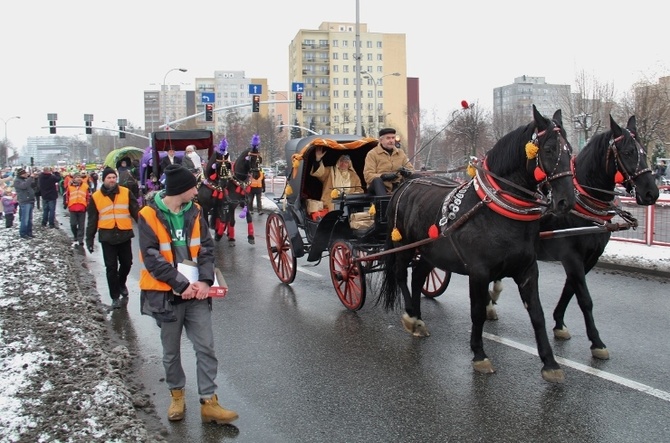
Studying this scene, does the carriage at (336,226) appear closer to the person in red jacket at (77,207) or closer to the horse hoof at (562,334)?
the horse hoof at (562,334)

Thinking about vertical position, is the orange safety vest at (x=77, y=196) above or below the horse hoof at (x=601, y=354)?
above

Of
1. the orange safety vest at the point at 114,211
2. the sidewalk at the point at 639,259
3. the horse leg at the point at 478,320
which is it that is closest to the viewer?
the horse leg at the point at 478,320

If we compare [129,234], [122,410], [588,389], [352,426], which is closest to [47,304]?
[129,234]

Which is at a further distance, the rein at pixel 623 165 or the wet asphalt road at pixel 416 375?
the rein at pixel 623 165

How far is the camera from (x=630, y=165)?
5828 millimetres

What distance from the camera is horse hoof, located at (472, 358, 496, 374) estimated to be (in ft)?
17.5

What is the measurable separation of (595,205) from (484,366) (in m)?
2.02

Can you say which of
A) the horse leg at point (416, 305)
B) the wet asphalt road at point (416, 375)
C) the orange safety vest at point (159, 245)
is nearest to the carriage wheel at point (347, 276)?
the wet asphalt road at point (416, 375)

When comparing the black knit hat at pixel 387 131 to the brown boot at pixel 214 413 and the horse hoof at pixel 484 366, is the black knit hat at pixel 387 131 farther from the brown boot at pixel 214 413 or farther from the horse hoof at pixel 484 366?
the brown boot at pixel 214 413

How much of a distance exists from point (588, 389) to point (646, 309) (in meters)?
3.07

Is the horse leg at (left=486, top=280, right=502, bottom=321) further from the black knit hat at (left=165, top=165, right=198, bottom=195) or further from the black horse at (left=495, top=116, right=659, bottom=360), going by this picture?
the black knit hat at (left=165, top=165, right=198, bottom=195)

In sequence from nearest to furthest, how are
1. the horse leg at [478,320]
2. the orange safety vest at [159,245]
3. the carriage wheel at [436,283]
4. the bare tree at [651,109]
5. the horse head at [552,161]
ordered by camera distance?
the orange safety vest at [159,245] → the horse head at [552,161] → the horse leg at [478,320] → the carriage wheel at [436,283] → the bare tree at [651,109]

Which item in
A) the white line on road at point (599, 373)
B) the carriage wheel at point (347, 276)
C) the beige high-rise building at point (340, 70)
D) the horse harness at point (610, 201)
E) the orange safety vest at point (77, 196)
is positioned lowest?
the white line on road at point (599, 373)

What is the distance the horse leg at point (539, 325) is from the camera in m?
5.05
